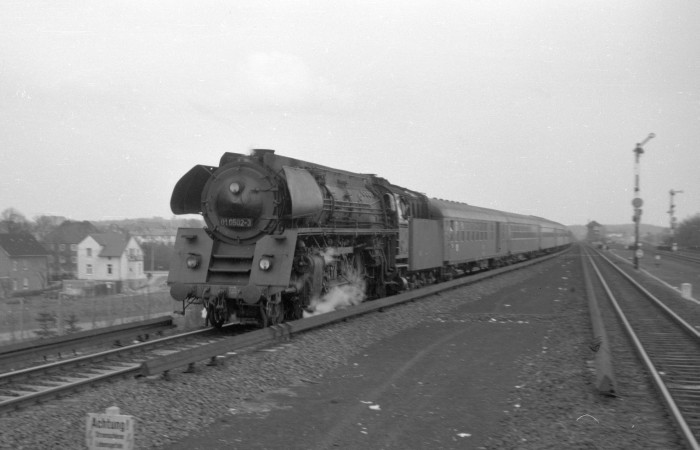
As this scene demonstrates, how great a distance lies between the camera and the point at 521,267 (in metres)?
34.8

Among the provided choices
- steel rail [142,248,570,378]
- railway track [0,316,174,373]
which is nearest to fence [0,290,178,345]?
railway track [0,316,174,373]

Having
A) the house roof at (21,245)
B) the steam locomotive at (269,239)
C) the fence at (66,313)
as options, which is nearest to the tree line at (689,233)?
the steam locomotive at (269,239)

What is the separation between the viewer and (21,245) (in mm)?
21469

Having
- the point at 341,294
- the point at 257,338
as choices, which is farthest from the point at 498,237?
the point at 257,338

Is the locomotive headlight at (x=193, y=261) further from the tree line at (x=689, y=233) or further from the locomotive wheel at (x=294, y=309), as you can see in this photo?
the tree line at (x=689, y=233)

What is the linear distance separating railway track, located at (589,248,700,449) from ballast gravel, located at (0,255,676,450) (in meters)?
0.23

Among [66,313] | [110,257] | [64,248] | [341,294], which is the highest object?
[64,248]

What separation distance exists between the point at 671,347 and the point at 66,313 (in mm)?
14734

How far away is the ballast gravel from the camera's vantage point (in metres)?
5.66

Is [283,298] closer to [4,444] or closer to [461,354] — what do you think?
[461,354]

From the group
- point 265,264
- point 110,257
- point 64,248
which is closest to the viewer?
point 265,264

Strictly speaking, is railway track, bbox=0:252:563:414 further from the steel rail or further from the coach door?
the coach door

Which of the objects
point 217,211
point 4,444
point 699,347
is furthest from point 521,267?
point 4,444

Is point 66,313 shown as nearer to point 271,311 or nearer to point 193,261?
point 193,261
